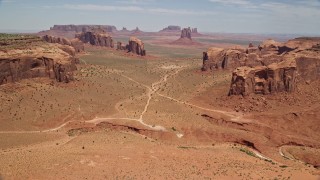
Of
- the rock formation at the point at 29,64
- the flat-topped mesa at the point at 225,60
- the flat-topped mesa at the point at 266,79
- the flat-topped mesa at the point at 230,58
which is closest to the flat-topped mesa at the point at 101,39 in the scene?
the flat-topped mesa at the point at 230,58

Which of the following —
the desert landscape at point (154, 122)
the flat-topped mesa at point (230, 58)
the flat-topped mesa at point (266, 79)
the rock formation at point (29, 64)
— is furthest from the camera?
the flat-topped mesa at point (230, 58)

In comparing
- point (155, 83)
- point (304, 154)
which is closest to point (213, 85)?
point (155, 83)

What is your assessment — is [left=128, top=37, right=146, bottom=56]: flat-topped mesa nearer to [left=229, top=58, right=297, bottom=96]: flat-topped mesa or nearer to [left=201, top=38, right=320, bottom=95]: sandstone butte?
[left=201, top=38, right=320, bottom=95]: sandstone butte

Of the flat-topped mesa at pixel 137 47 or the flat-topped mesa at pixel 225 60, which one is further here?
the flat-topped mesa at pixel 137 47

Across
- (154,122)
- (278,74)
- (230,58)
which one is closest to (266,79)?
(278,74)

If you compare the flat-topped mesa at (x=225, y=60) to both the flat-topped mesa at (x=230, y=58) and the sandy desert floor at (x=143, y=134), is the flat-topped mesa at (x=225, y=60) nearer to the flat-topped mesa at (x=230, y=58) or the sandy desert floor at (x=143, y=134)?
the flat-topped mesa at (x=230, y=58)

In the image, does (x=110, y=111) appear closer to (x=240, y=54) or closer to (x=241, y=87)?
(x=241, y=87)
